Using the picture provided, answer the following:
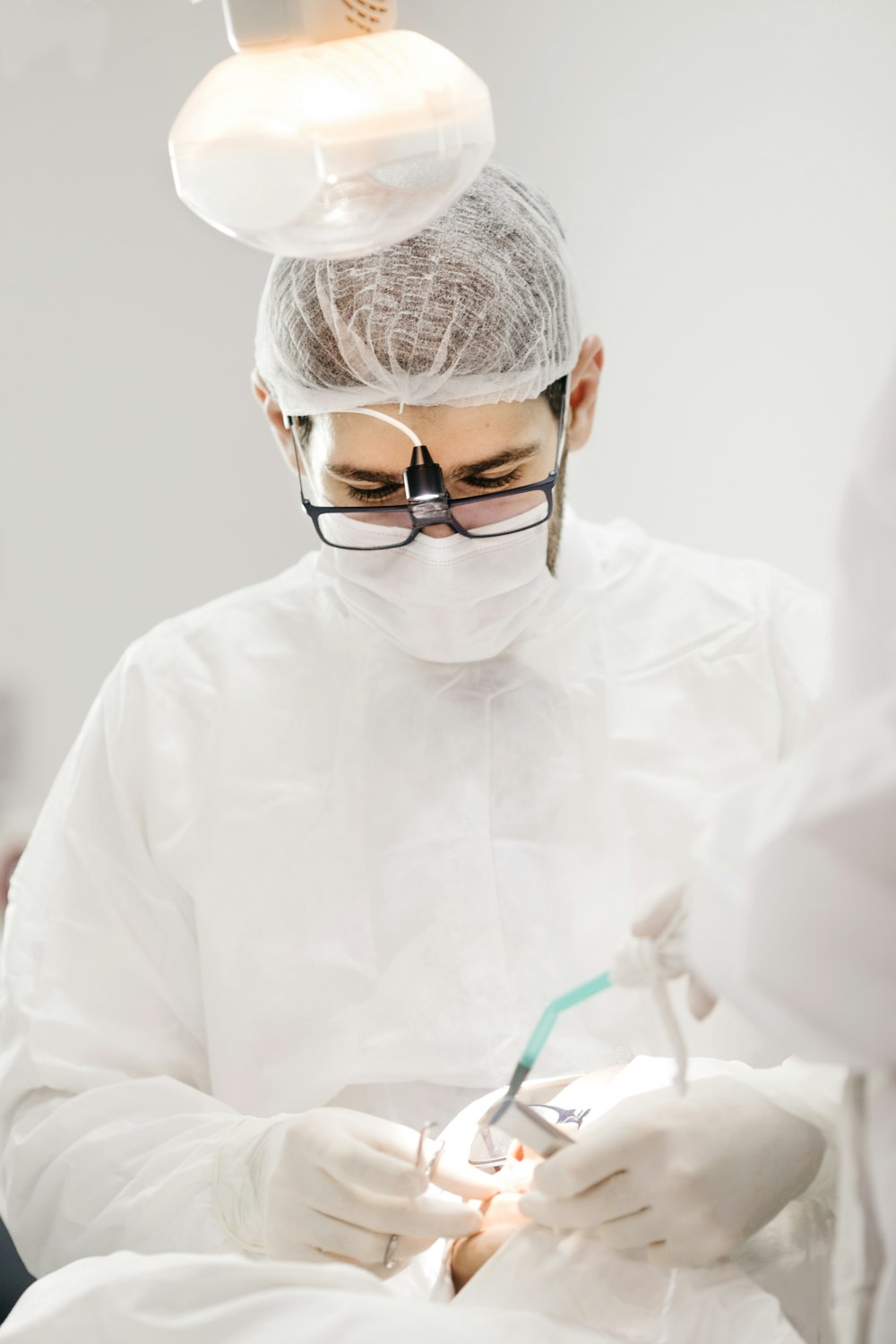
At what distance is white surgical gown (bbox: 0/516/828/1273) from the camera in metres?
1.67

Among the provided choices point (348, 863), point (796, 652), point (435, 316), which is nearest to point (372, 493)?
point (435, 316)

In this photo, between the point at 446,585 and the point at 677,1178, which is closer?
the point at 677,1178

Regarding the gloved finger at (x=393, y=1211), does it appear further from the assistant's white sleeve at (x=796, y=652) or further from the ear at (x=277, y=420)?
the ear at (x=277, y=420)

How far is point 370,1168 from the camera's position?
133cm

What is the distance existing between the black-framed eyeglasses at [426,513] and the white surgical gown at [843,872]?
79 centimetres

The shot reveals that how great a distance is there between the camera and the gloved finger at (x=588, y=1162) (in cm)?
123

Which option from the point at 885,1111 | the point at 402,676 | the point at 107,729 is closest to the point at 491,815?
the point at 402,676

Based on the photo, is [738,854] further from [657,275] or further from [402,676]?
[657,275]

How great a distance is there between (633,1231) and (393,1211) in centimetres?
24

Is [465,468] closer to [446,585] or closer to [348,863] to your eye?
[446,585]

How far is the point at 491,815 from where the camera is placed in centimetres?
177

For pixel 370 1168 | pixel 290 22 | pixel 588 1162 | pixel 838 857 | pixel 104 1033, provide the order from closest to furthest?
pixel 838 857 → pixel 290 22 → pixel 588 1162 → pixel 370 1168 → pixel 104 1033

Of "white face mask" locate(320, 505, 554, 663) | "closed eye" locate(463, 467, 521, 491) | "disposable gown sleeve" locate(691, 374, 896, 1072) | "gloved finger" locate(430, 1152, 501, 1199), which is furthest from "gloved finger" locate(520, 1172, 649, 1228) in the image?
"closed eye" locate(463, 467, 521, 491)

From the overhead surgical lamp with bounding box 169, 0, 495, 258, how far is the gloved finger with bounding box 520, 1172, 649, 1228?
2.98 feet
